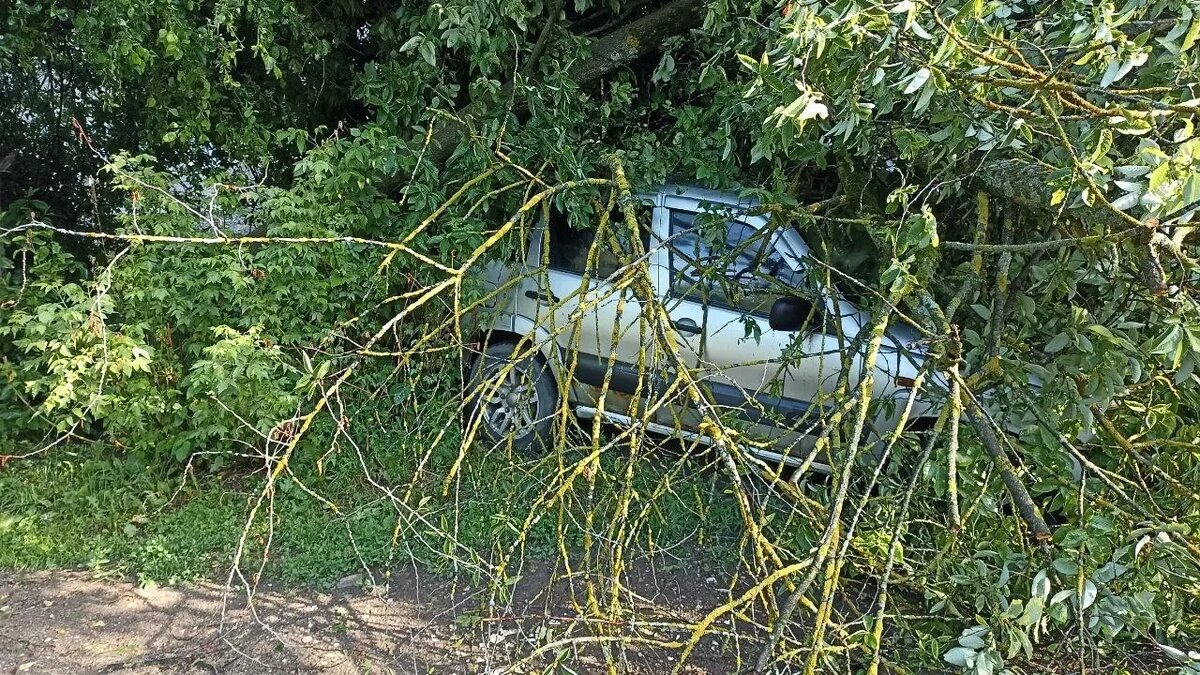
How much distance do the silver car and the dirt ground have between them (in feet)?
2.72

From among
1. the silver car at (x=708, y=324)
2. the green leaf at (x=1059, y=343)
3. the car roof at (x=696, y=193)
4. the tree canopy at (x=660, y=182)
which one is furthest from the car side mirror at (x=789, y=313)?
the green leaf at (x=1059, y=343)

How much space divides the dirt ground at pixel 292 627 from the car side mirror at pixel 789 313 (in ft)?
4.31

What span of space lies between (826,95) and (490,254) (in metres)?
2.42

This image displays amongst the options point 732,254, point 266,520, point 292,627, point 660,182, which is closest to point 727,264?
point 732,254

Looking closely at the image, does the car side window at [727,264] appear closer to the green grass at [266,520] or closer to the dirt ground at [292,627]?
the green grass at [266,520]

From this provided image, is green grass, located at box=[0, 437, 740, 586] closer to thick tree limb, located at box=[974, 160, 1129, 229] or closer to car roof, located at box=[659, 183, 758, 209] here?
car roof, located at box=[659, 183, 758, 209]

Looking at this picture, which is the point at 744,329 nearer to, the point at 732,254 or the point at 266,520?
the point at 732,254

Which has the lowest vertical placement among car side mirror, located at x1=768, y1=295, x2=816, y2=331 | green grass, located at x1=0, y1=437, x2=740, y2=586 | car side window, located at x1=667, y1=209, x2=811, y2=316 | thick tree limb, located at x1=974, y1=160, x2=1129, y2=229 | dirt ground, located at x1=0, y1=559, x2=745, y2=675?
dirt ground, located at x1=0, y1=559, x2=745, y2=675

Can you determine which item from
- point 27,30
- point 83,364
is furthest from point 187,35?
point 83,364

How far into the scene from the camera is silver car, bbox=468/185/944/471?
10.8 feet

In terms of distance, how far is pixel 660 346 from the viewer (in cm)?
253

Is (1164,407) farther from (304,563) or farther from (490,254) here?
(304,563)

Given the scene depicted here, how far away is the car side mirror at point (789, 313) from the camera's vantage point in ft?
11.6

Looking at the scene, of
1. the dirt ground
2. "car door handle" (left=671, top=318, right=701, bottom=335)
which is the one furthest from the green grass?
"car door handle" (left=671, top=318, right=701, bottom=335)
